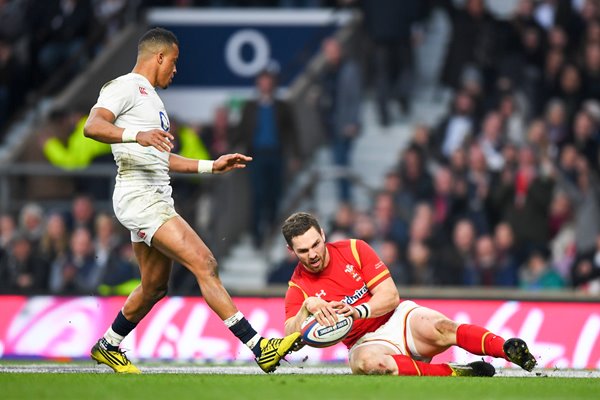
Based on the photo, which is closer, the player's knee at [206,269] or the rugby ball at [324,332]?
the rugby ball at [324,332]

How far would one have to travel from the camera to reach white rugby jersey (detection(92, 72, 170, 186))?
33.7 ft

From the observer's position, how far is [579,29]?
1923 centimetres

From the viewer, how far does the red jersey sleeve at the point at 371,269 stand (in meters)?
10.5

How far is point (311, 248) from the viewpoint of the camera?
1029cm

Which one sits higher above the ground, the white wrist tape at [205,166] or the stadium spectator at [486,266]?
the white wrist tape at [205,166]

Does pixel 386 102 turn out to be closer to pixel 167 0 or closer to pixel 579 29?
pixel 579 29

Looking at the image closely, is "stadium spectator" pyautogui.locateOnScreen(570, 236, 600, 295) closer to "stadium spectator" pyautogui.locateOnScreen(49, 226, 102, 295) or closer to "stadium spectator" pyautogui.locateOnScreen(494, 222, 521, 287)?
"stadium spectator" pyautogui.locateOnScreen(494, 222, 521, 287)

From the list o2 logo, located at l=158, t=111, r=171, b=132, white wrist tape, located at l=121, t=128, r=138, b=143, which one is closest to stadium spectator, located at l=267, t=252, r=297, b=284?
o2 logo, located at l=158, t=111, r=171, b=132

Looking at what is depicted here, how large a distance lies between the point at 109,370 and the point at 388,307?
2.24m

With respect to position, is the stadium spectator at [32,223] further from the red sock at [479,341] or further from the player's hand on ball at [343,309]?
the red sock at [479,341]

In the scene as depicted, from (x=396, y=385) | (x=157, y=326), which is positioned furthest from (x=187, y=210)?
(x=396, y=385)

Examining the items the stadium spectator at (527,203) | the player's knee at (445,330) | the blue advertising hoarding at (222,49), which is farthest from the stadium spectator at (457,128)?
the player's knee at (445,330)

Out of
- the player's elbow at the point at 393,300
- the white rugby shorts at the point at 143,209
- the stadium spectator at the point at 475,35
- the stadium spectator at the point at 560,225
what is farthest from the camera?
the stadium spectator at the point at 475,35

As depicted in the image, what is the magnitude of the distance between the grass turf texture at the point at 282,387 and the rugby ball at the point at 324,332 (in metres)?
0.26
